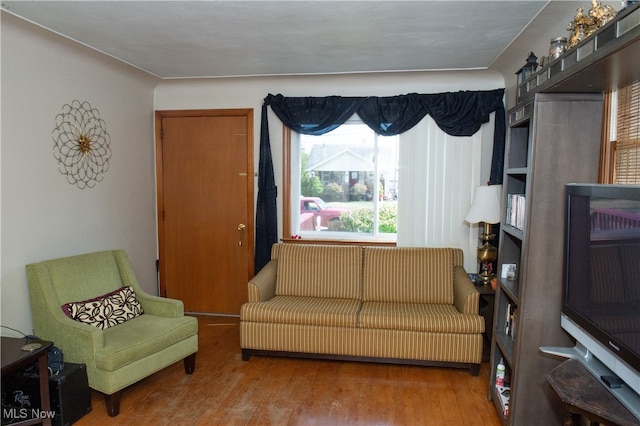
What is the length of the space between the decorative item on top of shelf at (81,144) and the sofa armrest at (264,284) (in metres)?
1.53

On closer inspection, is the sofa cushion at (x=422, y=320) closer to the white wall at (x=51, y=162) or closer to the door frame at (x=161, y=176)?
the door frame at (x=161, y=176)

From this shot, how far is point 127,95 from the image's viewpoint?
380 cm

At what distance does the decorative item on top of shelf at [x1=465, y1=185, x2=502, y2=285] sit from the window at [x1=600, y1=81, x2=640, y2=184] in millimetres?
1341

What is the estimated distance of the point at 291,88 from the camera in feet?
13.4

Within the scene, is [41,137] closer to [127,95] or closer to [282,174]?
[127,95]

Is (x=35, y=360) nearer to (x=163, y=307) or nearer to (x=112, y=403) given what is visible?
(x=112, y=403)

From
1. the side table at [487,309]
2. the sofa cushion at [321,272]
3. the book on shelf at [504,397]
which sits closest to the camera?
the book on shelf at [504,397]

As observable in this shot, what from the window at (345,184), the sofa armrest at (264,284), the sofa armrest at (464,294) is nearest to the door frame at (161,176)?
the window at (345,184)

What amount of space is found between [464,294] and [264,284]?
5.15ft

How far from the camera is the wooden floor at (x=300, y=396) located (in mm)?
2516

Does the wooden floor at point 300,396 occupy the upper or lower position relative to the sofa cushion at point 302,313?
lower

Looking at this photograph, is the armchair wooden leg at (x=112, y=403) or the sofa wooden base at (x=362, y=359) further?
the sofa wooden base at (x=362, y=359)

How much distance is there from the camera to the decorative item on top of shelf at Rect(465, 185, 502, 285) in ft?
11.1

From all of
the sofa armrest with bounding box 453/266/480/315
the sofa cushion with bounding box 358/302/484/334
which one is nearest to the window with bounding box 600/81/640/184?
the sofa armrest with bounding box 453/266/480/315
